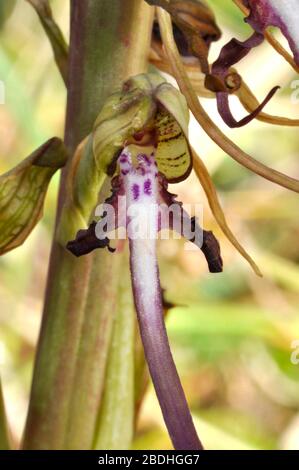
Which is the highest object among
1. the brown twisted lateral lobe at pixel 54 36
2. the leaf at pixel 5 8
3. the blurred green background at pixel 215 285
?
the leaf at pixel 5 8

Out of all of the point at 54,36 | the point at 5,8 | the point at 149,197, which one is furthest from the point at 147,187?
the point at 5,8

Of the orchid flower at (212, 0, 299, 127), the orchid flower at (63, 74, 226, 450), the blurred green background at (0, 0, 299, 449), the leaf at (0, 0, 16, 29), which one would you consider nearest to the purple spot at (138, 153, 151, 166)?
the orchid flower at (63, 74, 226, 450)

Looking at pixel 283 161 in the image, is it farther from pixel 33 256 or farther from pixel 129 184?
pixel 129 184

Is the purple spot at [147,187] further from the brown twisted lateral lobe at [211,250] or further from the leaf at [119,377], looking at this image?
the leaf at [119,377]

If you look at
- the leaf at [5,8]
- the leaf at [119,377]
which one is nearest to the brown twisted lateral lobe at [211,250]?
the leaf at [119,377]

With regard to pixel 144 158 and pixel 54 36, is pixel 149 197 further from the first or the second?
pixel 54 36

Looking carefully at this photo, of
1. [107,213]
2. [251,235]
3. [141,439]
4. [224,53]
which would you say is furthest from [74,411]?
[251,235]
